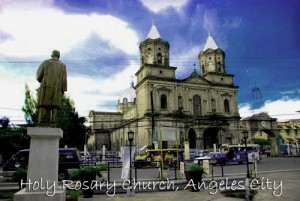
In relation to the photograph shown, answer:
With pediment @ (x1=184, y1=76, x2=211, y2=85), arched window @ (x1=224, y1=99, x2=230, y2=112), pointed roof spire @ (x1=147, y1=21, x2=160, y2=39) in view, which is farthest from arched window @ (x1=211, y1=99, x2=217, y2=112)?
pointed roof spire @ (x1=147, y1=21, x2=160, y2=39)

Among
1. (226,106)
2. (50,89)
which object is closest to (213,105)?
(226,106)

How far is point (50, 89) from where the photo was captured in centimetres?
661

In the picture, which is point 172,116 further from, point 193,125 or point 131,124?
point 131,124

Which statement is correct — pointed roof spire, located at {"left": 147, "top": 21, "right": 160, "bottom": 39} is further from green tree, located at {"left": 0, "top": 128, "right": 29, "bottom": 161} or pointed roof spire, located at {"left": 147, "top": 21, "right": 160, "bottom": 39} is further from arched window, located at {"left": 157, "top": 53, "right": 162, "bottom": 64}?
green tree, located at {"left": 0, "top": 128, "right": 29, "bottom": 161}

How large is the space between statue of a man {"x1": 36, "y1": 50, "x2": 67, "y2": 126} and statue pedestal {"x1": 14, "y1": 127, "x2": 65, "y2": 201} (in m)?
0.38

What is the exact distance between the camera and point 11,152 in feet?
81.6

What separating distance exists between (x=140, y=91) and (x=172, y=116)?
7215mm

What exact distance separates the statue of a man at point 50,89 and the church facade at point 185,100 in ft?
105

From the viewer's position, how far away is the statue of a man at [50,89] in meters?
6.50

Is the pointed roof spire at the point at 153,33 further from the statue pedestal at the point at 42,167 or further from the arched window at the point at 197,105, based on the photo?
the statue pedestal at the point at 42,167

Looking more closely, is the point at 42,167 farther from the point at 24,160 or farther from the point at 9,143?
the point at 9,143

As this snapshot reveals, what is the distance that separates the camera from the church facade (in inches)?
1608

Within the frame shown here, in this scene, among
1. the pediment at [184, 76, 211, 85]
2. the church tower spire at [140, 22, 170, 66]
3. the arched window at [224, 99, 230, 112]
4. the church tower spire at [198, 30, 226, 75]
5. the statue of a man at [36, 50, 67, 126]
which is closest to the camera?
the statue of a man at [36, 50, 67, 126]

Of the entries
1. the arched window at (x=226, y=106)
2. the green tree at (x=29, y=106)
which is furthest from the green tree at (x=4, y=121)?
the arched window at (x=226, y=106)
